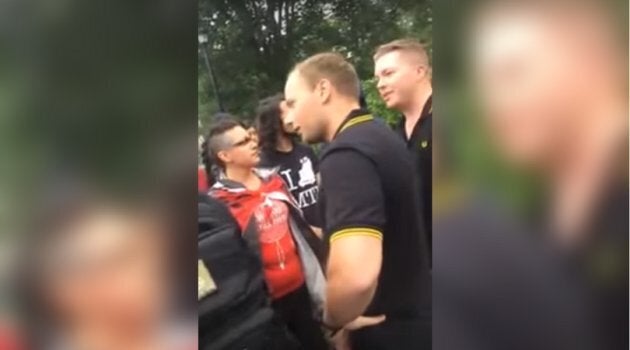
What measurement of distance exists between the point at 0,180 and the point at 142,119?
0.52 metres

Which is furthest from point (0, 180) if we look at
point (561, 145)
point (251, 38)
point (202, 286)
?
point (561, 145)

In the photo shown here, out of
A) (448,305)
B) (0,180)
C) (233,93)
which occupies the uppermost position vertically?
(233,93)

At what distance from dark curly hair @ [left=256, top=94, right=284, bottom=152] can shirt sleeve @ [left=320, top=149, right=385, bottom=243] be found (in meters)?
0.18

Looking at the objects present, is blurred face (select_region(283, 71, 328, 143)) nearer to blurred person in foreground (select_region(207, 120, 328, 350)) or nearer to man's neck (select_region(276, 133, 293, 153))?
man's neck (select_region(276, 133, 293, 153))

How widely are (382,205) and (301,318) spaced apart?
46 cm

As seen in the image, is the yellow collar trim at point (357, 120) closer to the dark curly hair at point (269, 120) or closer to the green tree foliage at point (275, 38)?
the green tree foliage at point (275, 38)

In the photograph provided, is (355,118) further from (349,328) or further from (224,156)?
(349,328)

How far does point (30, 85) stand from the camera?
3080 millimetres

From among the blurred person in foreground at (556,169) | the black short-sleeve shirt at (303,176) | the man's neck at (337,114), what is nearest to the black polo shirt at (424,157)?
the blurred person in foreground at (556,169)

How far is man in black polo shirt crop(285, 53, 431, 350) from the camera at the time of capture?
9.32 ft

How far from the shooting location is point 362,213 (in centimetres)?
289

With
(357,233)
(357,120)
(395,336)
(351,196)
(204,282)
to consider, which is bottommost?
(395,336)

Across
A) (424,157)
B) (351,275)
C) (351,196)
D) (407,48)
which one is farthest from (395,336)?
(407,48)

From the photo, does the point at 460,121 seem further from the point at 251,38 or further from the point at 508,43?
the point at 251,38
